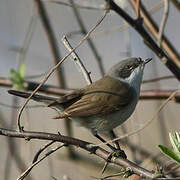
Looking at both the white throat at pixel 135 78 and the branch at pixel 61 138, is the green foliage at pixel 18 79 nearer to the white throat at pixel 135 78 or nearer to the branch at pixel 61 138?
the white throat at pixel 135 78

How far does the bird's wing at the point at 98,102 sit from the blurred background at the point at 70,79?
266 millimetres

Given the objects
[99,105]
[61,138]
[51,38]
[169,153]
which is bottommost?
[169,153]

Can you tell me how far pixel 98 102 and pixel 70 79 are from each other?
2.13 meters

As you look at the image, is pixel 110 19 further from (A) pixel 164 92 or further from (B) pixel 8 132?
(B) pixel 8 132

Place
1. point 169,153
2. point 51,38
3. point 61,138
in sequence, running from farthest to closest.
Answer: point 51,38, point 61,138, point 169,153

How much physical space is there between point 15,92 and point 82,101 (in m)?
0.71

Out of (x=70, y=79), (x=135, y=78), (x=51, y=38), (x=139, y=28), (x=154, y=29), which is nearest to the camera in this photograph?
(x=139, y=28)

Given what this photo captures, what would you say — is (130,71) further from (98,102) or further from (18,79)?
(18,79)

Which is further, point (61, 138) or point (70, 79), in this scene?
point (70, 79)

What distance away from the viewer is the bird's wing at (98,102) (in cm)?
314

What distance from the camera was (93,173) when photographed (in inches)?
164

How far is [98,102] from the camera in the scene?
3250 millimetres

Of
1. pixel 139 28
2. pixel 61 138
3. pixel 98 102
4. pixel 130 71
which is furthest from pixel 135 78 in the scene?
pixel 61 138

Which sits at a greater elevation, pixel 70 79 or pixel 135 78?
pixel 70 79
